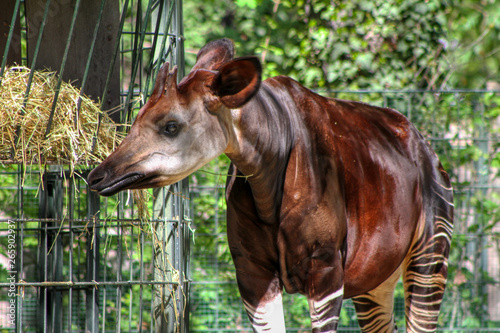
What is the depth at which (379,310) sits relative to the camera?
3029 mm

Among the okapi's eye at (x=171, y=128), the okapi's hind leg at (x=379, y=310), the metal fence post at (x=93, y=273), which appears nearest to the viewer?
the okapi's eye at (x=171, y=128)

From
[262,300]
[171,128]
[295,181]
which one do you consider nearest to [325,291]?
[262,300]

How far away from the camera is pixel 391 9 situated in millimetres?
6059

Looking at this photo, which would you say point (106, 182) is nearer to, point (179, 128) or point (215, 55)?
point (179, 128)

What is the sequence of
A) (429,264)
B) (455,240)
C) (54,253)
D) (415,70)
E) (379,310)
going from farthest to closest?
(415,70) → (455,240) → (54,253) → (379,310) → (429,264)

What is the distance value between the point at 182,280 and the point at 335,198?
1281mm

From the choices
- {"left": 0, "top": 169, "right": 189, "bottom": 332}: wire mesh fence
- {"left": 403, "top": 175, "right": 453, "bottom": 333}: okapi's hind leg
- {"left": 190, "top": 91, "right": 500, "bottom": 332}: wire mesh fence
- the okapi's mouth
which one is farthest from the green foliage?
the okapi's mouth

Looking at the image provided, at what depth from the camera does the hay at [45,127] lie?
8.80 feet

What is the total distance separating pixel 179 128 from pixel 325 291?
80 cm

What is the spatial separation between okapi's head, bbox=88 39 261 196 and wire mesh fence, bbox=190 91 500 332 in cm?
284

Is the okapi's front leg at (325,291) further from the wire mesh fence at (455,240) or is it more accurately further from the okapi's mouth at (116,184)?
the wire mesh fence at (455,240)

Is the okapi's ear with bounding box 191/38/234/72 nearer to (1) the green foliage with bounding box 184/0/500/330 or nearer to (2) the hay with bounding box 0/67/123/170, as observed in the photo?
(2) the hay with bounding box 0/67/123/170

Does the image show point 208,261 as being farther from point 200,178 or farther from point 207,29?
point 207,29

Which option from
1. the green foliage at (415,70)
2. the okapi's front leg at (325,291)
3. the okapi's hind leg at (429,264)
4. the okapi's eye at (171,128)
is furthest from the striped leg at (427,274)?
the green foliage at (415,70)
